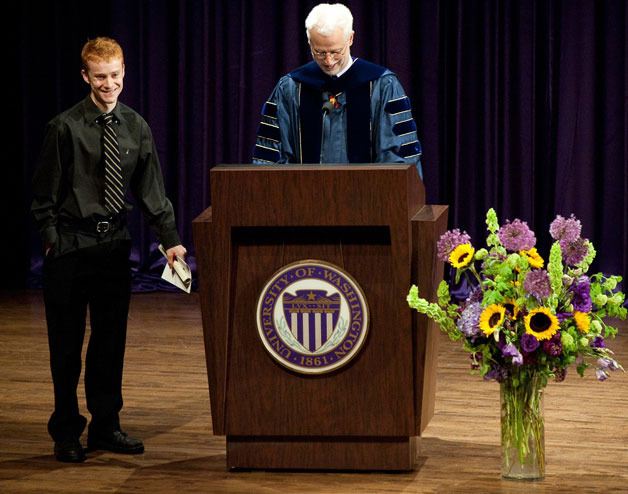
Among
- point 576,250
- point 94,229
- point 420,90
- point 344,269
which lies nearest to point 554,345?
point 576,250

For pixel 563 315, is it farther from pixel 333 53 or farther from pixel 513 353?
pixel 333 53

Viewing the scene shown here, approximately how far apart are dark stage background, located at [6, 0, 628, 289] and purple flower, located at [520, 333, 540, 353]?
4.32 m

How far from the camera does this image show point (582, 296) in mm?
3729

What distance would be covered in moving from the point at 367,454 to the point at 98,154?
1333 millimetres

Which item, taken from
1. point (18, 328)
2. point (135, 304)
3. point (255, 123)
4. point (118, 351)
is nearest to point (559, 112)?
point (255, 123)

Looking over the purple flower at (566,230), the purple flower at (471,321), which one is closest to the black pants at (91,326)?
the purple flower at (471,321)

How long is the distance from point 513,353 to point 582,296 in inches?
10.7

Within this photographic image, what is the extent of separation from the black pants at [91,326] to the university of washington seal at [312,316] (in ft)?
2.17

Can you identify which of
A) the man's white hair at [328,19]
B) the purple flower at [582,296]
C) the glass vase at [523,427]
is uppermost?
the man's white hair at [328,19]

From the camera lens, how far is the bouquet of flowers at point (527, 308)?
3.70m

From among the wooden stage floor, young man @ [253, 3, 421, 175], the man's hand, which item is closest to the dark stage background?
the wooden stage floor

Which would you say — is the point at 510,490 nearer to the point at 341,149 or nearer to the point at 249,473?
the point at 249,473

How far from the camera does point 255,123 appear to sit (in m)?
8.63

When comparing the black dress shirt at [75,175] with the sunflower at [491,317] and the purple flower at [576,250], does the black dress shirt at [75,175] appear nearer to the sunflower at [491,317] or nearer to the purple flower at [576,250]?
the sunflower at [491,317]
